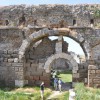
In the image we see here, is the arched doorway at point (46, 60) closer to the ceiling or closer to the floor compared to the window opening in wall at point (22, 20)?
closer to the floor

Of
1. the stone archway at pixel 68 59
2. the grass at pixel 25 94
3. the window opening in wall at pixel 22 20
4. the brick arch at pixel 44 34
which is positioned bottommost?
the grass at pixel 25 94

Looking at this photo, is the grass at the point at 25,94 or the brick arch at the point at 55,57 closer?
the grass at the point at 25,94

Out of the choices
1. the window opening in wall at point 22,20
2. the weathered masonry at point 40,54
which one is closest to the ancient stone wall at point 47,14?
the window opening in wall at point 22,20

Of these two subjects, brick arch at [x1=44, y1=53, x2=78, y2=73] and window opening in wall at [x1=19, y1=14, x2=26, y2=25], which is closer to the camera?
brick arch at [x1=44, y1=53, x2=78, y2=73]

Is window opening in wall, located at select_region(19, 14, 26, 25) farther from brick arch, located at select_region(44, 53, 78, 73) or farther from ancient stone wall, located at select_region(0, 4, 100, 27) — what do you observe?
brick arch, located at select_region(44, 53, 78, 73)

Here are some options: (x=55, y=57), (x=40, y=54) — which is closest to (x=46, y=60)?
(x=55, y=57)

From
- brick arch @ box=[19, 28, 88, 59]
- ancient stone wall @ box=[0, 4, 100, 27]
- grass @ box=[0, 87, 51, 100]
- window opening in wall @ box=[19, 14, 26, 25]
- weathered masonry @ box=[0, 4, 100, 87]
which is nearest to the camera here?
grass @ box=[0, 87, 51, 100]

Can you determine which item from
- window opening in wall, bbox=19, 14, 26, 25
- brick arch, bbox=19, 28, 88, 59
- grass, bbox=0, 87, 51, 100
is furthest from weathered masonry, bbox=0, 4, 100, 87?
window opening in wall, bbox=19, 14, 26, 25

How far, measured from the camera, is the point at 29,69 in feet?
60.2

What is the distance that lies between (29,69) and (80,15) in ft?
38.1

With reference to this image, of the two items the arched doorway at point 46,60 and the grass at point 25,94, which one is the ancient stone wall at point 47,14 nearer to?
the arched doorway at point 46,60

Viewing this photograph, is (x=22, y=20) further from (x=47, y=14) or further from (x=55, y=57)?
(x=55, y=57)

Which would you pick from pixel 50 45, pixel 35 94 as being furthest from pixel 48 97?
pixel 50 45

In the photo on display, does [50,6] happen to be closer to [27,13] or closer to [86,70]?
[27,13]
